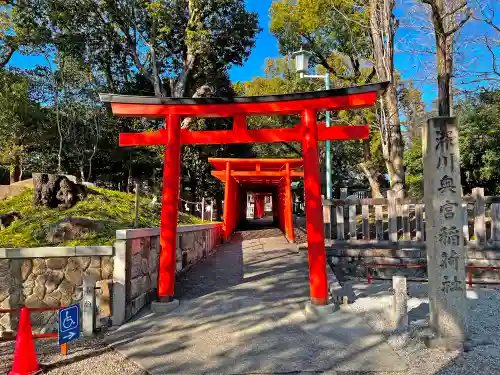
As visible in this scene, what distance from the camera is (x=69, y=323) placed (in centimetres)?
421

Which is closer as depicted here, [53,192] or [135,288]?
[135,288]

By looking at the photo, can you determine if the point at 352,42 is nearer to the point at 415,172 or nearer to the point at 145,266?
the point at 415,172

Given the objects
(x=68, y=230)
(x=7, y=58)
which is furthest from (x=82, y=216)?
(x=7, y=58)

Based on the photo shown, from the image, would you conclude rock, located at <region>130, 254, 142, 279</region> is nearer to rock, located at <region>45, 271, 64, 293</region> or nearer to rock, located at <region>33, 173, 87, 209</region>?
rock, located at <region>45, 271, 64, 293</region>

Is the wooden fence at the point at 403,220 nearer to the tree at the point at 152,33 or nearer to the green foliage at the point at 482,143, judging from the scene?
the green foliage at the point at 482,143

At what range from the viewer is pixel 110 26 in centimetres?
1862

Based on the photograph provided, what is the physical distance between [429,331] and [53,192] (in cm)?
854

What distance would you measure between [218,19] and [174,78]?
426 centimetres

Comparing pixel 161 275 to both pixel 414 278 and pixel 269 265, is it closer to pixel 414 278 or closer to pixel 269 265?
pixel 269 265

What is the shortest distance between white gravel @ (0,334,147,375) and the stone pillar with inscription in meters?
3.51

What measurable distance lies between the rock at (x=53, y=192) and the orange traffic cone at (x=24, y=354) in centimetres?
550

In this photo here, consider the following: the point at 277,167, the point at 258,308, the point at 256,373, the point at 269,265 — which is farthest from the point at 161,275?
the point at 277,167

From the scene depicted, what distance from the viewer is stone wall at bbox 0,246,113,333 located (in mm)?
5605

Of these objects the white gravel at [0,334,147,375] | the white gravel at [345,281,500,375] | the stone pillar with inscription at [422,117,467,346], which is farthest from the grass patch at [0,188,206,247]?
the stone pillar with inscription at [422,117,467,346]
